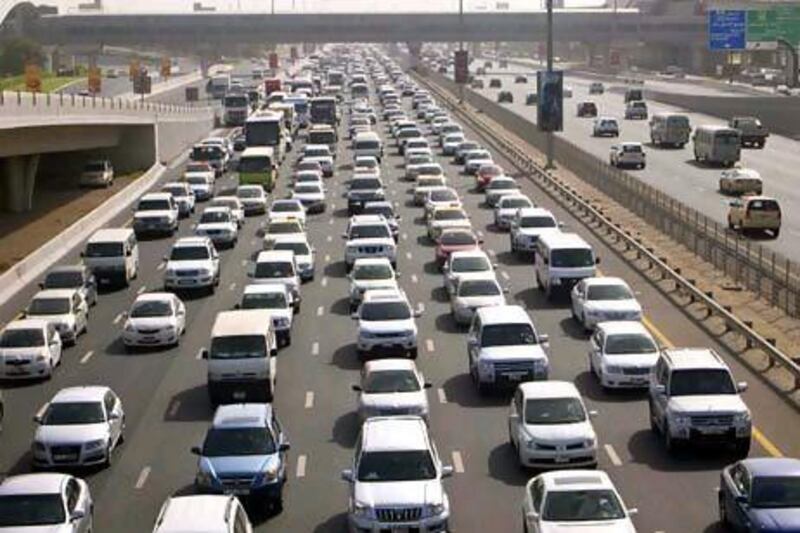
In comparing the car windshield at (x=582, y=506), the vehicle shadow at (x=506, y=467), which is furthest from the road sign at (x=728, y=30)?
the car windshield at (x=582, y=506)

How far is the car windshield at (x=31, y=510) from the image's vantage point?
1984 centimetres

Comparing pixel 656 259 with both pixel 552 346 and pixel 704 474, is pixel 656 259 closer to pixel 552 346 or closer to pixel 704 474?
pixel 552 346

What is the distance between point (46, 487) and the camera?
20.4 m

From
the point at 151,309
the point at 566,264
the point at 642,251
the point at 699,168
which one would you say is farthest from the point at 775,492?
the point at 699,168

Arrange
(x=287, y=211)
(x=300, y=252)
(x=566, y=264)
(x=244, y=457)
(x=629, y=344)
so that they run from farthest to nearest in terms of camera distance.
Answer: (x=287, y=211) → (x=300, y=252) → (x=566, y=264) → (x=629, y=344) → (x=244, y=457)

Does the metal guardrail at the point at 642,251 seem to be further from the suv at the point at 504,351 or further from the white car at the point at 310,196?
the white car at the point at 310,196

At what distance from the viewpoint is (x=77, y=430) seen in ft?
84.0

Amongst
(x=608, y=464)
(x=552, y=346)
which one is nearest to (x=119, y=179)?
(x=552, y=346)

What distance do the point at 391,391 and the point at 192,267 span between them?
1772 cm

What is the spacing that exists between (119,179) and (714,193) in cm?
3351

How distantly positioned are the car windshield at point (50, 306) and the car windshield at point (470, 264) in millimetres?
10513

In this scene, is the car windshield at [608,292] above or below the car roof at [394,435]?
below

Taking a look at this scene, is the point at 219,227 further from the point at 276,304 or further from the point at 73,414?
the point at 73,414

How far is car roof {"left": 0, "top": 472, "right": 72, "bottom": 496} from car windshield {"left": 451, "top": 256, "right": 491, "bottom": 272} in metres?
21.3
